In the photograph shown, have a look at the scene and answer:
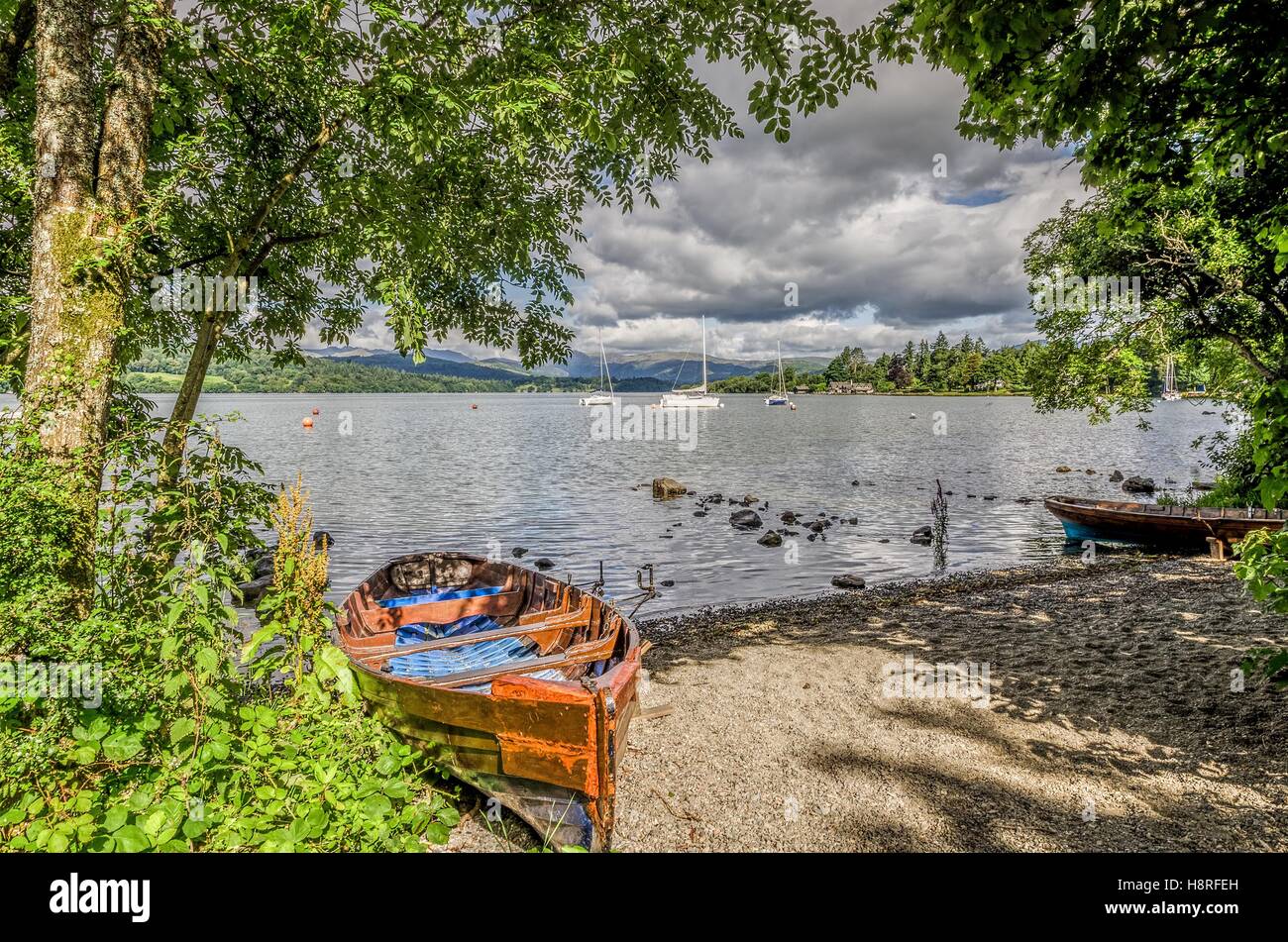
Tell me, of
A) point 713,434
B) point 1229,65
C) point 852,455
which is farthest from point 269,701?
point 713,434

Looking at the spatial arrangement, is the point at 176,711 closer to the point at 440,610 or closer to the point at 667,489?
the point at 440,610

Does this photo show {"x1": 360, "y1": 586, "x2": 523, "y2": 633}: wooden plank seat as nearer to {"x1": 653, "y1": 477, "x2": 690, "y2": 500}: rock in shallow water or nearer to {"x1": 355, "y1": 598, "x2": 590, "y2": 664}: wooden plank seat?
{"x1": 355, "y1": 598, "x2": 590, "y2": 664}: wooden plank seat

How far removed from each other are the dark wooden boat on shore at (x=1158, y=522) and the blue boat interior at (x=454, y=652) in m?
21.5

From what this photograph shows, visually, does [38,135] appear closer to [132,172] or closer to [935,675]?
[132,172]

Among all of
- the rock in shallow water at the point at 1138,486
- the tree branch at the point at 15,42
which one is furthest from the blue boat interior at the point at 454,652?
the rock in shallow water at the point at 1138,486

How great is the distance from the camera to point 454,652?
8117 millimetres

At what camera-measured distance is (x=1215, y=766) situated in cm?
620

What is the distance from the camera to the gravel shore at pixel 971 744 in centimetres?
564

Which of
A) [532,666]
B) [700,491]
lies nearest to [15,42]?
[532,666]

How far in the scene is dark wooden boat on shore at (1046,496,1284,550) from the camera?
1892 centimetres

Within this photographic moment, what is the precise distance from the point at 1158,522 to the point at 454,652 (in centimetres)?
2366

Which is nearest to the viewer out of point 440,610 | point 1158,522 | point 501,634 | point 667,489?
point 501,634

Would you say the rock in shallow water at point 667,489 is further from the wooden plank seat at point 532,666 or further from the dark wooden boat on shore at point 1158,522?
the wooden plank seat at point 532,666
